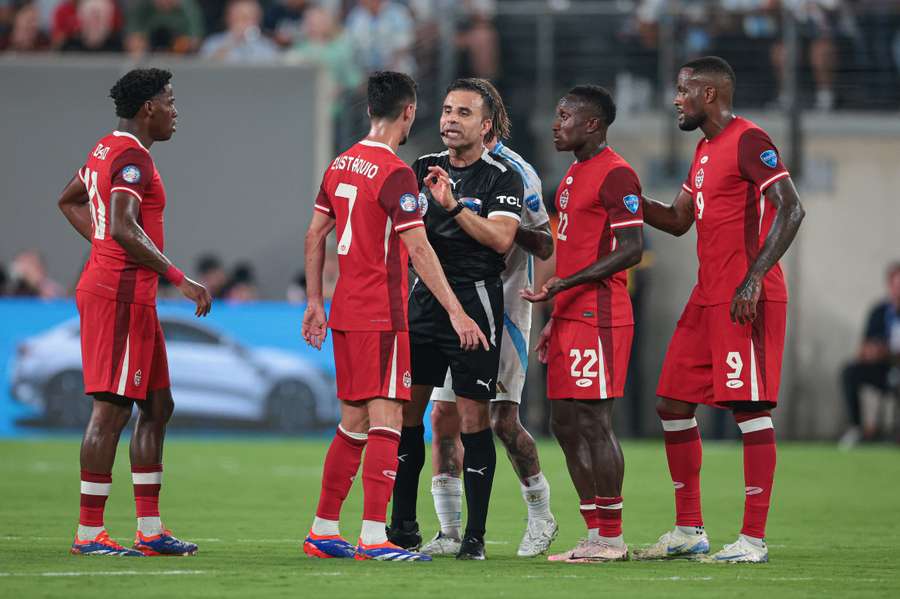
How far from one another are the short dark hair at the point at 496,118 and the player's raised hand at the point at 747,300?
1.70 m

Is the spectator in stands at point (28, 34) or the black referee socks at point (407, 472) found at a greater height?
the spectator in stands at point (28, 34)

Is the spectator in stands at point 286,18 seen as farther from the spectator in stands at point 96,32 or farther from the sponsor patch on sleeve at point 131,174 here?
the sponsor patch on sleeve at point 131,174

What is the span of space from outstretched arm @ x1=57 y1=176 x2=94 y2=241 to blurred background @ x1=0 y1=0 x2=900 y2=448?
11.2m

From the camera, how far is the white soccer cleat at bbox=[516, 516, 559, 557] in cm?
823

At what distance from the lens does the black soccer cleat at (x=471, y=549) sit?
7887 mm

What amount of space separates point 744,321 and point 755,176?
2.57 feet

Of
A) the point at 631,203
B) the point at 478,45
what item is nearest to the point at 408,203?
the point at 631,203

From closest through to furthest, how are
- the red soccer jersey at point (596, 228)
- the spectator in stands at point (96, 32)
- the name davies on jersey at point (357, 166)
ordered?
the name davies on jersey at point (357, 166)
the red soccer jersey at point (596, 228)
the spectator in stands at point (96, 32)

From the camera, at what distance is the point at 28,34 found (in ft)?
68.1

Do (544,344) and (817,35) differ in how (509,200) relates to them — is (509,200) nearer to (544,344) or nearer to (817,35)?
(544,344)

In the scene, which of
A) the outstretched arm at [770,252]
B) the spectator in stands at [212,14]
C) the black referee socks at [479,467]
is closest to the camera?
the outstretched arm at [770,252]

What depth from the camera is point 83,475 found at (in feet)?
25.3

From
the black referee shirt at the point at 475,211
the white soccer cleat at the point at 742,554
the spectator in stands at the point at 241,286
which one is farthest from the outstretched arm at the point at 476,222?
the spectator in stands at the point at 241,286

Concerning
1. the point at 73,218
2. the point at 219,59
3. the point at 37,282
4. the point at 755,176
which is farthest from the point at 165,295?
the point at 755,176
